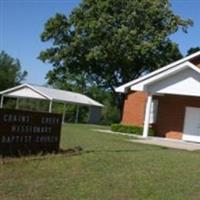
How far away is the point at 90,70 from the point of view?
63.4 meters

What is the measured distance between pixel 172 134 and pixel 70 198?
2629 centimetres

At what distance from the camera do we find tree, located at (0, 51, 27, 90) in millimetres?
81219

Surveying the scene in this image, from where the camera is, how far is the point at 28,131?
16188 mm

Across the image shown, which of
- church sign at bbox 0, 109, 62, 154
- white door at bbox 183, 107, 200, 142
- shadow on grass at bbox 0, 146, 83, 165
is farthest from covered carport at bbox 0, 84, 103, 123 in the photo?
church sign at bbox 0, 109, 62, 154

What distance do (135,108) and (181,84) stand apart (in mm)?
7530

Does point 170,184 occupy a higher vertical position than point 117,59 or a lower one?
lower

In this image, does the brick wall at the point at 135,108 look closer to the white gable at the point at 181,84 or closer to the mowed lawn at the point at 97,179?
the white gable at the point at 181,84

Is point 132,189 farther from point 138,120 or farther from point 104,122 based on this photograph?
point 104,122

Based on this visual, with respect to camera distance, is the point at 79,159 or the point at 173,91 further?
the point at 173,91

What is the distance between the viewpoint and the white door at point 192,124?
34.7 metres

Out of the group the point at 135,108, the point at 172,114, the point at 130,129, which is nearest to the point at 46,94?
the point at 135,108

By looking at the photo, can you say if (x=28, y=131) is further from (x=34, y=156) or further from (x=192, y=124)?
(x=192, y=124)

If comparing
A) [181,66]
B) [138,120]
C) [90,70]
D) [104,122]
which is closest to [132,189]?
[181,66]

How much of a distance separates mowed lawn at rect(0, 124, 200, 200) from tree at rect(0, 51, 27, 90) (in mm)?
65645
